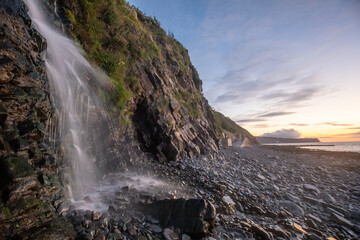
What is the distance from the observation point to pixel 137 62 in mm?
12117

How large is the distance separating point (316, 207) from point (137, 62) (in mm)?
12854

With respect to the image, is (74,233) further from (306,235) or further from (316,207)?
(316,207)

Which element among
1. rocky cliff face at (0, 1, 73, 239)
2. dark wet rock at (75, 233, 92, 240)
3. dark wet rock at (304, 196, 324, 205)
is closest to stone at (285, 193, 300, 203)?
dark wet rock at (304, 196, 324, 205)

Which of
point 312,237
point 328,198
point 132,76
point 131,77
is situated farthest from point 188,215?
point 132,76

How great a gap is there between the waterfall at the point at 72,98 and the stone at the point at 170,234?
294cm

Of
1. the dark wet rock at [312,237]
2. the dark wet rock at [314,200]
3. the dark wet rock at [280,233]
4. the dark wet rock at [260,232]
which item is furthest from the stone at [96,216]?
the dark wet rock at [314,200]

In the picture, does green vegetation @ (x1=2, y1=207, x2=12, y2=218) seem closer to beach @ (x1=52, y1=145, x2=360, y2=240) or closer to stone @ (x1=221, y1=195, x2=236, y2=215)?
beach @ (x1=52, y1=145, x2=360, y2=240)

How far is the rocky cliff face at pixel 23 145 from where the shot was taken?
2828 mm

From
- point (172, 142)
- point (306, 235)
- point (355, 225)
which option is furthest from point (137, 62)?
point (355, 225)

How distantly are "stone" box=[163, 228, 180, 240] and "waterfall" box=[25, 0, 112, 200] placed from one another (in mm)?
2942

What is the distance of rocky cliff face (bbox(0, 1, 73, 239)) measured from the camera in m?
2.83

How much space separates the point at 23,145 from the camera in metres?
3.46

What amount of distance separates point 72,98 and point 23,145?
3.49 m

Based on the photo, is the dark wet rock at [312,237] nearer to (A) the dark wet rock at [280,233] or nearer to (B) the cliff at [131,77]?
(A) the dark wet rock at [280,233]
